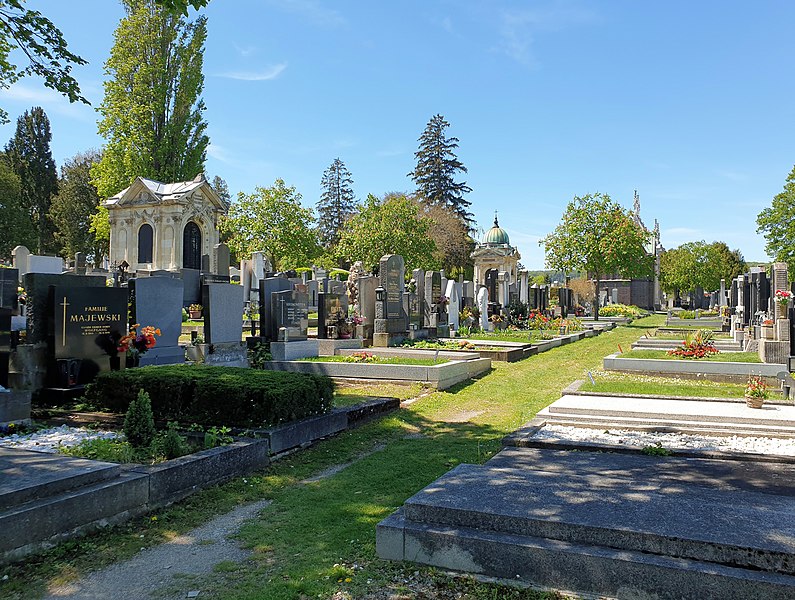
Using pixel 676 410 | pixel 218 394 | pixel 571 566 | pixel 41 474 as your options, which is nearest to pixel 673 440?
pixel 676 410

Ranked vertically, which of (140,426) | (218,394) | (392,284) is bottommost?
(140,426)

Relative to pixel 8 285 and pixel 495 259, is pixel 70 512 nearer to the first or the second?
pixel 8 285

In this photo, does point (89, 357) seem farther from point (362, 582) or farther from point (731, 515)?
point (731, 515)

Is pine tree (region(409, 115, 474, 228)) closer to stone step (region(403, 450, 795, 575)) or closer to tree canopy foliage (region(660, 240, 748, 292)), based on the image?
tree canopy foliage (region(660, 240, 748, 292))

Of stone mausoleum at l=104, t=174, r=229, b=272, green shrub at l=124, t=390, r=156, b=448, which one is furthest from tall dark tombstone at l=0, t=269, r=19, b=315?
stone mausoleum at l=104, t=174, r=229, b=272

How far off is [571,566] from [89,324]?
25.4 feet

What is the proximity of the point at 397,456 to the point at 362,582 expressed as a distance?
322cm

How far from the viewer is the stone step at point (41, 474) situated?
4223mm

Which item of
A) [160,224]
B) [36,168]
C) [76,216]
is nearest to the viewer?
[160,224]

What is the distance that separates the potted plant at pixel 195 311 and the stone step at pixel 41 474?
15976mm

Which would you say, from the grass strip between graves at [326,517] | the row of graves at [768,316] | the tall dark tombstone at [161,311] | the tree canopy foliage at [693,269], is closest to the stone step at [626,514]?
the grass strip between graves at [326,517]

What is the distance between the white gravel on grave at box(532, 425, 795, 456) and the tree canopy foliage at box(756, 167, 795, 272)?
1661 inches

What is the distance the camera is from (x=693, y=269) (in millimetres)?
60000

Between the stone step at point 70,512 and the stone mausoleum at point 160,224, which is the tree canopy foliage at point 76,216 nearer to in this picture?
the stone mausoleum at point 160,224
